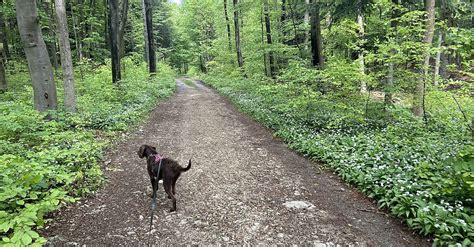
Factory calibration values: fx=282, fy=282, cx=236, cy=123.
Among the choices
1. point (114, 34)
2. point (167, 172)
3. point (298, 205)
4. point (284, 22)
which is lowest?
point (298, 205)

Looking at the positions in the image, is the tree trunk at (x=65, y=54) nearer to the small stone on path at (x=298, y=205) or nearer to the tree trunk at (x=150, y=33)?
the small stone on path at (x=298, y=205)

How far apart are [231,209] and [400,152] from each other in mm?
3745

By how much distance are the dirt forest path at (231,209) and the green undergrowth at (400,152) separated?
12.6 inches

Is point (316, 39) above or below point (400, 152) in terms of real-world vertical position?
above

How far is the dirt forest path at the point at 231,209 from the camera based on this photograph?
Result: 3770mm

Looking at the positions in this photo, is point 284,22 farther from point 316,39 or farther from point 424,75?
point 424,75

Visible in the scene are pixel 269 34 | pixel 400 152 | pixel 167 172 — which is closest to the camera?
pixel 167 172

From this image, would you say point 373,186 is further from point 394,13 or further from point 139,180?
point 394,13

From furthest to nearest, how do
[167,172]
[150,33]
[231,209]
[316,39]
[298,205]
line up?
[150,33]
[316,39]
[298,205]
[231,209]
[167,172]

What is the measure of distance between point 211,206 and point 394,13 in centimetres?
897

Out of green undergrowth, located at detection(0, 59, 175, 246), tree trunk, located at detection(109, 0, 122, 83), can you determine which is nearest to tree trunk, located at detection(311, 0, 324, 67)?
green undergrowth, located at detection(0, 59, 175, 246)

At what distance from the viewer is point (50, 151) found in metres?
4.37

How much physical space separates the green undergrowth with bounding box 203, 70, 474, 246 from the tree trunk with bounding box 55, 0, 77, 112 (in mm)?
6587

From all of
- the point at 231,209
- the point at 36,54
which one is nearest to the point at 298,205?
the point at 231,209
